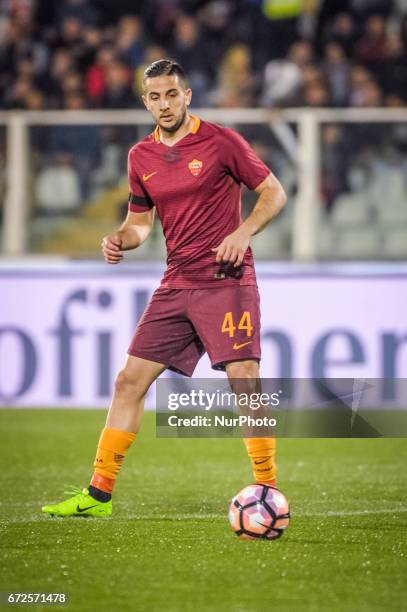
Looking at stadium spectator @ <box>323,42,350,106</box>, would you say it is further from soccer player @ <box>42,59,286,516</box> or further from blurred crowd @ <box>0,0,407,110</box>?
soccer player @ <box>42,59,286,516</box>

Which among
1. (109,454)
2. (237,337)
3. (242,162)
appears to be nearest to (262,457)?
(237,337)

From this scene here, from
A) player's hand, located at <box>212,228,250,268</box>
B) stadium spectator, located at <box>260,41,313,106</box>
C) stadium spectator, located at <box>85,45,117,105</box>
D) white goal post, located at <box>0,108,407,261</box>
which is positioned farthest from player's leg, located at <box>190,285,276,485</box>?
stadium spectator, located at <box>85,45,117,105</box>

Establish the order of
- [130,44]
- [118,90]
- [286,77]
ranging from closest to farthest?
1. [286,77]
2. [118,90]
3. [130,44]

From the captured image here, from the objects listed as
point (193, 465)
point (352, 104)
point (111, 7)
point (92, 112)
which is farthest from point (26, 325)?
point (111, 7)

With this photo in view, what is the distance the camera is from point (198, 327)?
21.3 ft

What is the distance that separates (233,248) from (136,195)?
0.89 m

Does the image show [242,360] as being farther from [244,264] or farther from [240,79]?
[240,79]

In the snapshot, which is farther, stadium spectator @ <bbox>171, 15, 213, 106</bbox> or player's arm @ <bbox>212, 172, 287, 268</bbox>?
stadium spectator @ <bbox>171, 15, 213, 106</bbox>

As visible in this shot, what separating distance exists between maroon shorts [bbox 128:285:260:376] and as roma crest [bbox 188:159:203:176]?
0.60m

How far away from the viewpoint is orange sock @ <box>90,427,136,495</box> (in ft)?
21.9

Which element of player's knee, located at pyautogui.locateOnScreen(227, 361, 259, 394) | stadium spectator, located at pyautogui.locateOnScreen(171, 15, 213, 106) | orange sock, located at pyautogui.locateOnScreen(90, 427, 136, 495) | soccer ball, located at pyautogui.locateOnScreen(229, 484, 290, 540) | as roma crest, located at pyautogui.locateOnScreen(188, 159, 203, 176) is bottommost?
soccer ball, located at pyautogui.locateOnScreen(229, 484, 290, 540)

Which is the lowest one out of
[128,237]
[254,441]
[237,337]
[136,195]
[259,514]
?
[259,514]

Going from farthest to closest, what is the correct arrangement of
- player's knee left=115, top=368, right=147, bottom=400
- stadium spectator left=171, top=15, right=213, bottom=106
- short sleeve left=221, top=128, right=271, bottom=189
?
stadium spectator left=171, top=15, right=213, bottom=106
player's knee left=115, top=368, right=147, bottom=400
short sleeve left=221, top=128, right=271, bottom=189

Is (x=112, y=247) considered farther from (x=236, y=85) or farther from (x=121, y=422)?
(x=236, y=85)
